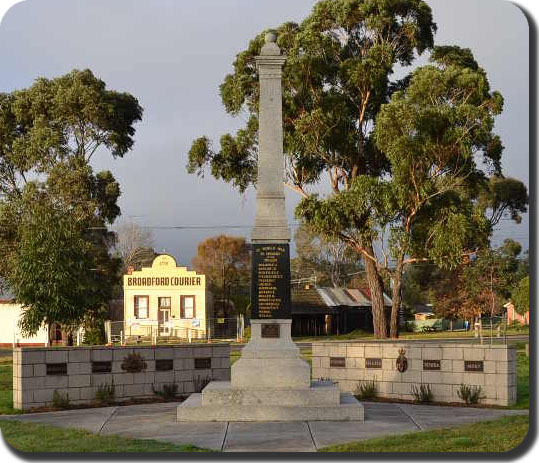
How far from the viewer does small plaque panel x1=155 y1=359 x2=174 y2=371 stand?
19.2 metres

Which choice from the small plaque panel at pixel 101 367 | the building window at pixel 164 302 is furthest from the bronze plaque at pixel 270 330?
the building window at pixel 164 302

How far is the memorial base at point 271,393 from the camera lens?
50.1 ft

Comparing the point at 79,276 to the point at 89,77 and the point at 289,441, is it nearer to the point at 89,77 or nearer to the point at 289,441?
the point at 89,77

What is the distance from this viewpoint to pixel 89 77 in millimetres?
48469

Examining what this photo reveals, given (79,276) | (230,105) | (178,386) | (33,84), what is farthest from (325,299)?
(178,386)

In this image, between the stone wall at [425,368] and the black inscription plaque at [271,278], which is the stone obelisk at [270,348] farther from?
the stone wall at [425,368]

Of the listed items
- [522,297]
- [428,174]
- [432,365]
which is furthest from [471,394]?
[522,297]

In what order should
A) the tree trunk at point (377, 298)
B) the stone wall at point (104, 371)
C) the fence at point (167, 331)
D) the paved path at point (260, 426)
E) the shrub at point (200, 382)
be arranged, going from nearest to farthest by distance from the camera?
1. the paved path at point (260, 426)
2. the stone wall at point (104, 371)
3. the shrub at point (200, 382)
4. the tree trunk at point (377, 298)
5. the fence at point (167, 331)

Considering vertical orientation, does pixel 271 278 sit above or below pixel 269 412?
above

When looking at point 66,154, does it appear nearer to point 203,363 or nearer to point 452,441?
point 203,363

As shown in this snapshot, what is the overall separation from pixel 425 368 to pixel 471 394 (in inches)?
48.2

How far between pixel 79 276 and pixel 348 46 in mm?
20021

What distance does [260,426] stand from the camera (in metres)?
14.6

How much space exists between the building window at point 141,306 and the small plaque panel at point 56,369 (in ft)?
126
